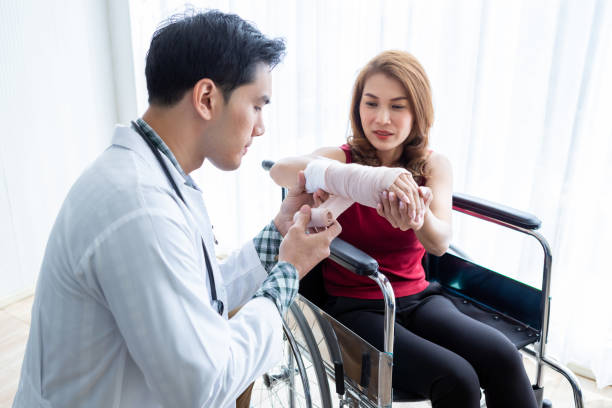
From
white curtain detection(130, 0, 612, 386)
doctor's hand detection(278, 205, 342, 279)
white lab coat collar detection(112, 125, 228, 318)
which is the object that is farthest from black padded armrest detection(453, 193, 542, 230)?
white lab coat collar detection(112, 125, 228, 318)

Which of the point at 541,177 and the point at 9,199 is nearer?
the point at 541,177

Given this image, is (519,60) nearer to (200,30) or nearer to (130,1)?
(200,30)

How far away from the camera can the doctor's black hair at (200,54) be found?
0.80 metres

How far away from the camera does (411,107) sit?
1329 millimetres

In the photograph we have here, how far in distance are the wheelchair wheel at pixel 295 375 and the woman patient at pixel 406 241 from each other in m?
0.11

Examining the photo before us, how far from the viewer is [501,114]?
5.71ft

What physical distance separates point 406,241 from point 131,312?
2.83 ft

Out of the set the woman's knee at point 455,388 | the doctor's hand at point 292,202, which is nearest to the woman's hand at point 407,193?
the doctor's hand at point 292,202

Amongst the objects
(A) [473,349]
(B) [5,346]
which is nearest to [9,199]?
(B) [5,346]

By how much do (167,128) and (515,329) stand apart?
103cm

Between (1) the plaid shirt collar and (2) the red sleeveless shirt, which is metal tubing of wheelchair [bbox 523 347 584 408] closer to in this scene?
(2) the red sleeveless shirt

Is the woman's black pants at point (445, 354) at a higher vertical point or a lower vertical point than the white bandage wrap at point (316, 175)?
lower

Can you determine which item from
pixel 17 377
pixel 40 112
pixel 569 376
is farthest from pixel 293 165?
pixel 40 112

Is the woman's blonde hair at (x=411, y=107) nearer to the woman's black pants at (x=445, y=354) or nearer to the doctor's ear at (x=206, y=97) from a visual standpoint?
the woman's black pants at (x=445, y=354)
